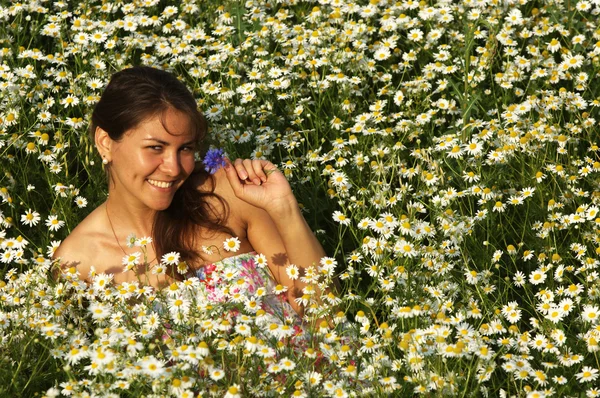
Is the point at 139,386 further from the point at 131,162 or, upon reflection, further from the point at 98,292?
the point at 131,162

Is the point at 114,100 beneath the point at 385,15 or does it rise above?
above

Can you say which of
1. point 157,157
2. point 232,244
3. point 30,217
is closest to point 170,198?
point 157,157

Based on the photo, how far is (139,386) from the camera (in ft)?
10.2

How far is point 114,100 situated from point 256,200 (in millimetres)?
695

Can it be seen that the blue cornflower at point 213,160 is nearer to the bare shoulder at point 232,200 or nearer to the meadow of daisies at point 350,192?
the bare shoulder at point 232,200

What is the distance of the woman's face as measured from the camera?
13.1 ft

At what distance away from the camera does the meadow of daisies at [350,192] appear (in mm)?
3373

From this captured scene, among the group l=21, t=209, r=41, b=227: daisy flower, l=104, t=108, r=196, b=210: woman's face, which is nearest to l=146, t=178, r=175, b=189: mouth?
l=104, t=108, r=196, b=210: woman's face

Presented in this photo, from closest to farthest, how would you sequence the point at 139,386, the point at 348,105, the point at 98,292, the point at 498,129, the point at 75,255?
the point at 139,386 < the point at 98,292 < the point at 75,255 < the point at 498,129 < the point at 348,105

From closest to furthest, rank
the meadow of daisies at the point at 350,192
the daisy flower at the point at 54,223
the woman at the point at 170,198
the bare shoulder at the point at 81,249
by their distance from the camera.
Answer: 1. the meadow of daisies at the point at 350,192
2. the woman at the point at 170,198
3. the bare shoulder at the point at 81,249
4. the daisy flower at the point at 54,223

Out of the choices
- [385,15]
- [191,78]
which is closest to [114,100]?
[191,78]

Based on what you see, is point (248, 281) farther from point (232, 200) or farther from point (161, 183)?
point (161, 183)

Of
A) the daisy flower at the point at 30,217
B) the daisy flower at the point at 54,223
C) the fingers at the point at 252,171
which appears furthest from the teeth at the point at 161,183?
the daisy flower at the point at 30,217

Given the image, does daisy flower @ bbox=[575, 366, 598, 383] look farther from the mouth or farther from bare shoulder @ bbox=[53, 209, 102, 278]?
bare shoulder @ bbox=[53, 209, 102, 278]
